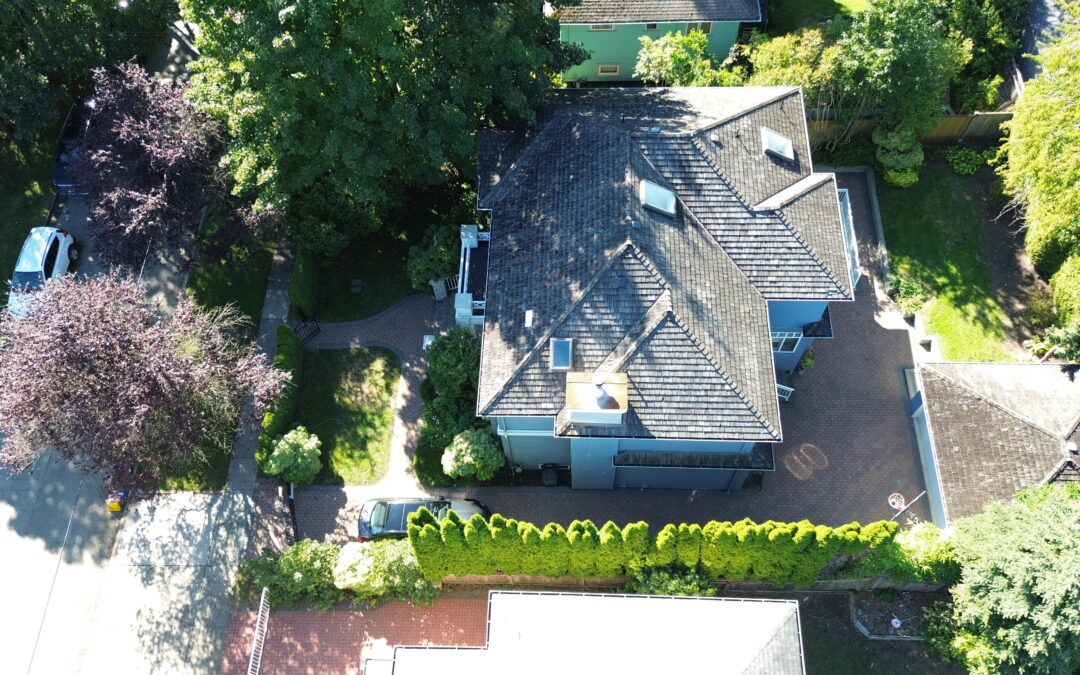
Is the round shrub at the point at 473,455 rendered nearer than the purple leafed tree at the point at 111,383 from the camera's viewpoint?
No

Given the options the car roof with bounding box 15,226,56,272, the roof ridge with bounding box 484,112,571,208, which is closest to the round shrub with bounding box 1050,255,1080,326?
the roof ridge with bounding box 484,112,571,208

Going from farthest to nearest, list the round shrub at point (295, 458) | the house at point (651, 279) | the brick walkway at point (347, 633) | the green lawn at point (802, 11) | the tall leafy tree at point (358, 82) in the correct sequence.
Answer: the green lawn at point (802, 11) → the round shrub at point (295, 458) → the brick walkway at point (347, 633) → the tall leafy tree at point (358, 82) → the house at point (651, 279)

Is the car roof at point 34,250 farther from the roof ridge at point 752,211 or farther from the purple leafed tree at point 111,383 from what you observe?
the roof ridge at point 752,211

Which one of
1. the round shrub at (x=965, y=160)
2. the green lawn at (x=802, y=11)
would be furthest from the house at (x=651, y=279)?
the green lawn at (x=802, y=11)

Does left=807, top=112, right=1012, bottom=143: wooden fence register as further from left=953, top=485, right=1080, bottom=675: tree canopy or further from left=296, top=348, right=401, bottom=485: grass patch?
left=296, top=348, right=401, bottom=485: grass patch

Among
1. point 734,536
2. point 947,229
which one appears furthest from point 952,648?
point 947,229

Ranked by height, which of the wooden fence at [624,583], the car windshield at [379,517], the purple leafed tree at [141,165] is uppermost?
the purple leafed tree at [141,165]

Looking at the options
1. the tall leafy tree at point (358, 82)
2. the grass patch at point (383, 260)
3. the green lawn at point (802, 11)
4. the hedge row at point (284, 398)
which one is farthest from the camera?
the green lawn at point (802, 11)

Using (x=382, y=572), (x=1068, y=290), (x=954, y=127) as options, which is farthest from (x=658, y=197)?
(x=954, y=127)
